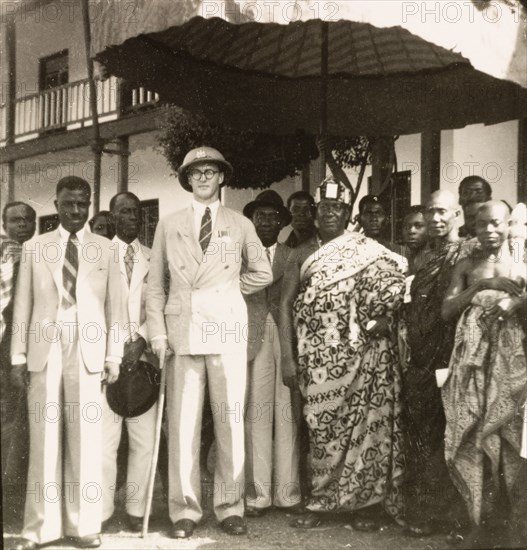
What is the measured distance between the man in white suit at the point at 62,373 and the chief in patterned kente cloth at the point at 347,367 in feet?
3.85

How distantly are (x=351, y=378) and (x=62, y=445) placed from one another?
65.2 inches

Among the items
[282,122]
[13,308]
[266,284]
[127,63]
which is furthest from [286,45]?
[13,308]

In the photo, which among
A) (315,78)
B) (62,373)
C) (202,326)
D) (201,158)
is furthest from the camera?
(315,78)

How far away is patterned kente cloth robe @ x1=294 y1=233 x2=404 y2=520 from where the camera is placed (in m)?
4.09

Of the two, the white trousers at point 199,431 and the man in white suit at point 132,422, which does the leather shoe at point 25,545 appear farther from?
the white trousers at point 199,431

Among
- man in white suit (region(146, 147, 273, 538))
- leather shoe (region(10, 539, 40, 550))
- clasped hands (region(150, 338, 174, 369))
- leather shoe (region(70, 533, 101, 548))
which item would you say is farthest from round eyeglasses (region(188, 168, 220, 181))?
leather shoe (region(10, 539, 40, 550))

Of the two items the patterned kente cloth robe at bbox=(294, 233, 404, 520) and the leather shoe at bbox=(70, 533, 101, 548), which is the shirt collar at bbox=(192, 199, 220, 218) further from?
the leather shoe at bbox=(70, 533, 101, 548)

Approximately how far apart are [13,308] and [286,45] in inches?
113

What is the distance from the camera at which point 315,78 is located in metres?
5.57

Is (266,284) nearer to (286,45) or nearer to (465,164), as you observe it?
(286,45)

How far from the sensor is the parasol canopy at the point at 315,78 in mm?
5078

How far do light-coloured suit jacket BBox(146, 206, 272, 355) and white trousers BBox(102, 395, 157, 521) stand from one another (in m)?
0.50

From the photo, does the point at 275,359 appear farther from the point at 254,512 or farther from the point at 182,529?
the point at 182,529

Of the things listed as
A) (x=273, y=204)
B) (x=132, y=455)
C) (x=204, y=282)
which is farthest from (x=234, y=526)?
(x=273, y=204)
